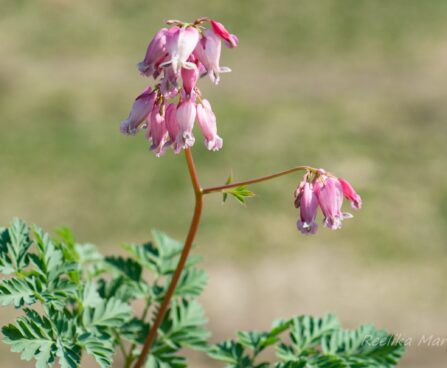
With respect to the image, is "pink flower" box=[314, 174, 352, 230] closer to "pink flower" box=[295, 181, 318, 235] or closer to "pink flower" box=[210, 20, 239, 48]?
"pink flower" box=[295, 181, 318, 235]

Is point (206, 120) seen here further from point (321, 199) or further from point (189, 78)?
point (321, 199)

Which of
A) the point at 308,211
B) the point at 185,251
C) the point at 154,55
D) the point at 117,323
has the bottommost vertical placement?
the point at 117,323

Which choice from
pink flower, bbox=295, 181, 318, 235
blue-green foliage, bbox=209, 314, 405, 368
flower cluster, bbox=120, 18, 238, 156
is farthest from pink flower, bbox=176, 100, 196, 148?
blue-green foliage, bbox=209, 314, 405, 368

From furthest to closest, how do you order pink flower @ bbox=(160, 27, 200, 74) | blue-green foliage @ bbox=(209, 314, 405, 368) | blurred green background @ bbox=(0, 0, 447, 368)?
blurred green background @ bbox=(0, 0, 447, 368)
blue-green foliage @ bbox=(209, 314, 405, 368)
pink flower @ bbox=(160, 27, 200, 74)

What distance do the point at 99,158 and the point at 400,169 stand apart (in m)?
2.22

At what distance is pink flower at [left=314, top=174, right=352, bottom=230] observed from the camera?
191 centimetres

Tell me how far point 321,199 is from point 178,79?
1.42ft

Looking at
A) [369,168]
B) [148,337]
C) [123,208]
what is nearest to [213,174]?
[123,208]

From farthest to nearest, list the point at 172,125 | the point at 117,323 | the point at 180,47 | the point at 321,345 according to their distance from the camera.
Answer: the point at 321,345
the point at 117,323
the point at 172,125
the point at 180,47

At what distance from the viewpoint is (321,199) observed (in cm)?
192

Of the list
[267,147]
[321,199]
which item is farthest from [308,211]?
[267,147]

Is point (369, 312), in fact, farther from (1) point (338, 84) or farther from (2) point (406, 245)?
(1) point (338, 84)

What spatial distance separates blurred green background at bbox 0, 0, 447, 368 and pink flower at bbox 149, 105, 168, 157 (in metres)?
2.87

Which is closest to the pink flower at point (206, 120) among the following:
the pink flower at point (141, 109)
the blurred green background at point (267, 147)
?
the pink flower at point (141, 109)
